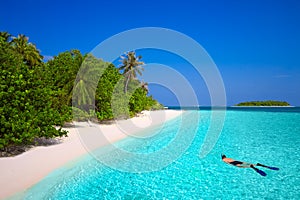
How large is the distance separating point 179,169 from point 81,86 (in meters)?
11.2

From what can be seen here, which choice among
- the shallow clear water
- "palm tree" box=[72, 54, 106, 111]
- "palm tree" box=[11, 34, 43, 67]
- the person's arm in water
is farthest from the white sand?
"palm tree" box=[11, 34, 43, 67]

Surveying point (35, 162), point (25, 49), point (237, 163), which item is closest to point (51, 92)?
point (35, 162)

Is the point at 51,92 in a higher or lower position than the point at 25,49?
lower

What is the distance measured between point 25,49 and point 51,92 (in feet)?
69.3

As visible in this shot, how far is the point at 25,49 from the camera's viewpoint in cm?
2845

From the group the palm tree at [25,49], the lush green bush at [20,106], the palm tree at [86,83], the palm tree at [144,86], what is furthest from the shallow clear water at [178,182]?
the palm tree at [144,86]

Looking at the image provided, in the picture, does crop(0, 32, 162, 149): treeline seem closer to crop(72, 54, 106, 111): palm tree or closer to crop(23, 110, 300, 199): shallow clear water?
crop(72, 54, 106, 111): palm tree

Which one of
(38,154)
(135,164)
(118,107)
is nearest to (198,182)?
(135,164)

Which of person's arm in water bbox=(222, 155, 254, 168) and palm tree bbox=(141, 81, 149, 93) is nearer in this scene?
person's arm in water bbox=(222, 155, 254, 168)

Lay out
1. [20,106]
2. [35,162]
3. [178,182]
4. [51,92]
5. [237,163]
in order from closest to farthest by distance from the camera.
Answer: [178,182] < [35,162] < [20,106] < [237,163] < [51,92]

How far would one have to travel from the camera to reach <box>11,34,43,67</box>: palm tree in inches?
1109

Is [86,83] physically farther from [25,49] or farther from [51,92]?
[25,49]

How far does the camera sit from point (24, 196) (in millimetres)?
5758

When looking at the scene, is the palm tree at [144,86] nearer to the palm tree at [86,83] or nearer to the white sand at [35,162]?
the palm tree at [86,83]
